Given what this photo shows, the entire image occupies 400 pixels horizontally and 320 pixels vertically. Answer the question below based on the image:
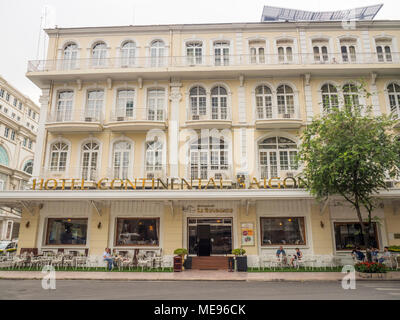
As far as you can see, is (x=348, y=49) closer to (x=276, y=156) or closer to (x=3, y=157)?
(x=276, y=156)

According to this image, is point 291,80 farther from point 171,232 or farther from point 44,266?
point 44,266

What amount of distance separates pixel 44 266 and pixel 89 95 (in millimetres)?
10911

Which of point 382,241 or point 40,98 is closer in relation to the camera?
point 382,241

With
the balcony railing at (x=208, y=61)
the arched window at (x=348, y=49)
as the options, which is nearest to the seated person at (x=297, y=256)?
the balcony railing at (x=208, y=61)

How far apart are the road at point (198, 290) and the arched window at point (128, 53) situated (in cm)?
1408

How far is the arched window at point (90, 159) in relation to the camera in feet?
62.2

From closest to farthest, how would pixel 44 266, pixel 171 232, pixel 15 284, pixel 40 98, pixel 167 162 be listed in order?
pixel 15 284 → pixel 44 266 → pixel 171 232 → pixel 167 162 → pixel 40 98

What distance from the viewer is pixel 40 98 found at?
20.0 meters

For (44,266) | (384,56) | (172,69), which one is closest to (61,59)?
(172,69)

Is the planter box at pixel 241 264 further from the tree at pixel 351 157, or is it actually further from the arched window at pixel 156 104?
the arched window at pixel 156 104

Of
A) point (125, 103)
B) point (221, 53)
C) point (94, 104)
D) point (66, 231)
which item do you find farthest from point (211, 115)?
point (66, 231)

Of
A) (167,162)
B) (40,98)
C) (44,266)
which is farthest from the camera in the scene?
(40,98)

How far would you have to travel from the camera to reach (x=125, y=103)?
792 inches

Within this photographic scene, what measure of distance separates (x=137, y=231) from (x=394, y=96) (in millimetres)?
18107
